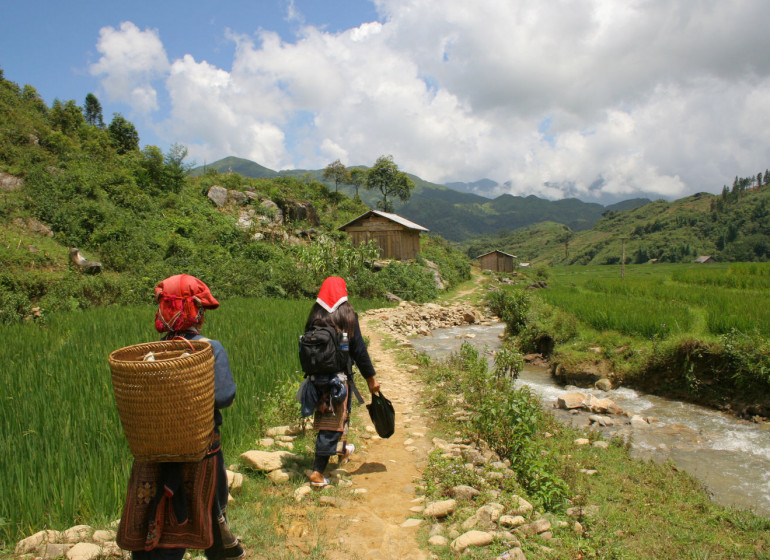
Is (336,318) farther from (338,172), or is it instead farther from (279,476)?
→ (338,172)

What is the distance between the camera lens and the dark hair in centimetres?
377

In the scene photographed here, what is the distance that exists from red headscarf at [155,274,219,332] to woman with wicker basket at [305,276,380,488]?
133cm

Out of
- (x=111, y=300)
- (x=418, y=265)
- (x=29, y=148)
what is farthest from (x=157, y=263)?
(x=418, y=265)

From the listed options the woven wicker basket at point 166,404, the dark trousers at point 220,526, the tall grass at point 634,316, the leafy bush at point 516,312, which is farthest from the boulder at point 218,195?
the woven wicker basket at point 166,404

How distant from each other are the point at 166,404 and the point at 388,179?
48515mm

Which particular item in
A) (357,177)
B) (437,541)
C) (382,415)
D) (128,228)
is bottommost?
(437,541)

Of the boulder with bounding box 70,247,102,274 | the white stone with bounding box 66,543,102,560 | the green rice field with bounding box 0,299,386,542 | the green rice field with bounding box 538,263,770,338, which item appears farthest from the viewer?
the boulder with bounding box 70,247,102,274

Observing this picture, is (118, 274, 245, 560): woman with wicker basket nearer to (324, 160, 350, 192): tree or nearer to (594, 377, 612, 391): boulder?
(594, 377, 612, 391): boulder

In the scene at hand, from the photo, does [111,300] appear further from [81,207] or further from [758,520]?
[758,520]

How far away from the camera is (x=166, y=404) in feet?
6.66

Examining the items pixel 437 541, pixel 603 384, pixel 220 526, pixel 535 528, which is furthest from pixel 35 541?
pixel 603 384

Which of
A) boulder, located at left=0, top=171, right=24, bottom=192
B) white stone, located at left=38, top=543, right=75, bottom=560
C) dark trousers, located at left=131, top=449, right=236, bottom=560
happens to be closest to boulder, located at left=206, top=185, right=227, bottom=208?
boulder, located at left=0, top=171, right=24, bottom=192

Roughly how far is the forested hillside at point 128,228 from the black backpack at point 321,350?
976 cm

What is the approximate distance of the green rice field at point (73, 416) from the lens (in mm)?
2918
